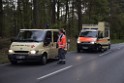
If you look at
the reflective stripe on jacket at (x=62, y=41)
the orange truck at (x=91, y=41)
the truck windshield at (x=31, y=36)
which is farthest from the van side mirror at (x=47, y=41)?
the orange truck at (x=91, y=41)

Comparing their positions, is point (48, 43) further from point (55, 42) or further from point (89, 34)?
point (89, 34)

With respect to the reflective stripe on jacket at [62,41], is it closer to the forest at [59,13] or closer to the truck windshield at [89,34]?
the truck windshield at [89,34]

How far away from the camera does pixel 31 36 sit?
17.9 meters

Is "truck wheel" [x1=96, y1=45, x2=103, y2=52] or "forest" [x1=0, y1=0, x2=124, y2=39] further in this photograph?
"forest" [x1=0, y1=0, x2=124, y2=39]

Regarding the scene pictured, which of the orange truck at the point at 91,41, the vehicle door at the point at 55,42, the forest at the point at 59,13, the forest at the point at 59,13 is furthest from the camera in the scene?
the forest at the point at 59,13

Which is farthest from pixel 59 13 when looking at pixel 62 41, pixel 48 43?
pixel 48 43

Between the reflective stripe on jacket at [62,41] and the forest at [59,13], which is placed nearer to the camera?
the reflective stripe on jacket at [62,41]

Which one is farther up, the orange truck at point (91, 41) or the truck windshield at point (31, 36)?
the truck windshield at point (31, 36)

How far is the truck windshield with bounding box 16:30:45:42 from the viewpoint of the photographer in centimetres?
1758

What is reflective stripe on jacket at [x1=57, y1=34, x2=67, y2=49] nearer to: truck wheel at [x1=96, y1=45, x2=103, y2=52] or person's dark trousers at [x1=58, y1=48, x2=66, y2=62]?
person's dark trousers at [x1=58, y1=48, x2=66, y2=62]

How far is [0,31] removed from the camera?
115ft

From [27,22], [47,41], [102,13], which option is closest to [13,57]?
[47,41]

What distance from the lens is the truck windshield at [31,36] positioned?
17578 mm

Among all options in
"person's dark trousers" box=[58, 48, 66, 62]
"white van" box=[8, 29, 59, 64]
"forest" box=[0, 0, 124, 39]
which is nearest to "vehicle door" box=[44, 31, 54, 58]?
"white van" box=[8, 29, 59, 64]
